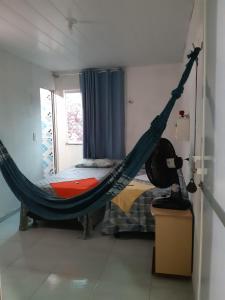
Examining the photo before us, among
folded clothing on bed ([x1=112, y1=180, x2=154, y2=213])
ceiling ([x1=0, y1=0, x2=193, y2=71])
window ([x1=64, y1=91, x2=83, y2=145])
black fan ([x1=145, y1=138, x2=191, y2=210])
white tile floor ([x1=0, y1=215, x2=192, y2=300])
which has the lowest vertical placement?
white tile floor ([x1=0, y1=215, x2=192, y2=300])

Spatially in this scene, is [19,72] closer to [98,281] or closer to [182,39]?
[182,39]

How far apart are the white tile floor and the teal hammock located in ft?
1.41

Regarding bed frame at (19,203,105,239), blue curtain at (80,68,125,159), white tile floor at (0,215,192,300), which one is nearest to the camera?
white tile floor at (0,215,192,300)

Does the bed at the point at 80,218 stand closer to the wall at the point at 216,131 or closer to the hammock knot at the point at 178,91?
the hammock knot at the point at 178,91

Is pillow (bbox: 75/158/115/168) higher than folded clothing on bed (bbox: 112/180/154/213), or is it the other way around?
pillow (bbox: 75/158/115/168)

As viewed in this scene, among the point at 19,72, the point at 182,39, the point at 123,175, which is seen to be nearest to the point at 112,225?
the point at 123,175

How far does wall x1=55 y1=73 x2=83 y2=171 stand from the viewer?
16.0 feet

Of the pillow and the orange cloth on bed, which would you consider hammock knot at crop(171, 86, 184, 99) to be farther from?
the pillow

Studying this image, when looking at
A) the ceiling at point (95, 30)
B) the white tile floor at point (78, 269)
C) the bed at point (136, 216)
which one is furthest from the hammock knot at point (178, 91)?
the white tile floor at point (78, 269)

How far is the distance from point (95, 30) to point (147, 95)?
1919 mm

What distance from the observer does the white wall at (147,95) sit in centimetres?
432

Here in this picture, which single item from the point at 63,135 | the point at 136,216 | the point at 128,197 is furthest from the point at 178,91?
the point at 63,135

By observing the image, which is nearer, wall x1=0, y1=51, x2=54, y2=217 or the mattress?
the mattress

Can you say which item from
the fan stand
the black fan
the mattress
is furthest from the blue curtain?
the black fan
